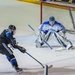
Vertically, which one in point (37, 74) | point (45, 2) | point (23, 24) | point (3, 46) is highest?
point (45, 2)

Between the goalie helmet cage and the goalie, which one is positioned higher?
the goalie helmet cage

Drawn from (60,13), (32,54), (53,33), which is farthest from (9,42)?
(60,13)

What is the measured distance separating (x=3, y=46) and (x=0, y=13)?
388 centimetres

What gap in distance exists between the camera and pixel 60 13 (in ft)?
21.8


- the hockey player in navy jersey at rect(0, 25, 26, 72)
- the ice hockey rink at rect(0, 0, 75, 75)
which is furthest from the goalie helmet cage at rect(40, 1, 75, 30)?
the hockey player in navy jersey at rect(0, 25, 26, 72)

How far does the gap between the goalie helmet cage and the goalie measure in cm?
113

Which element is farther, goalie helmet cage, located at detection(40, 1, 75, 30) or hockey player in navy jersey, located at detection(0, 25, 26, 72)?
goalie helmet cage, located at detection(40, 1, 75, 30)

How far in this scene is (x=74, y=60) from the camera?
13.8 ft

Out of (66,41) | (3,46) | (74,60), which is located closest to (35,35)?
(66,41)

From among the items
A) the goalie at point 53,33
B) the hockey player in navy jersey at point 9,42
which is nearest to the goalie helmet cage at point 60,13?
the goalie at point 53,33

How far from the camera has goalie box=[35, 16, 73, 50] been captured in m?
4.61

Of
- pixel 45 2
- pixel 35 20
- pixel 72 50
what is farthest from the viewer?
pixel 35 20

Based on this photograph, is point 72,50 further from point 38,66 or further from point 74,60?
point 38,66

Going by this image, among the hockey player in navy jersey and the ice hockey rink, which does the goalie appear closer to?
the ice hockey rink
